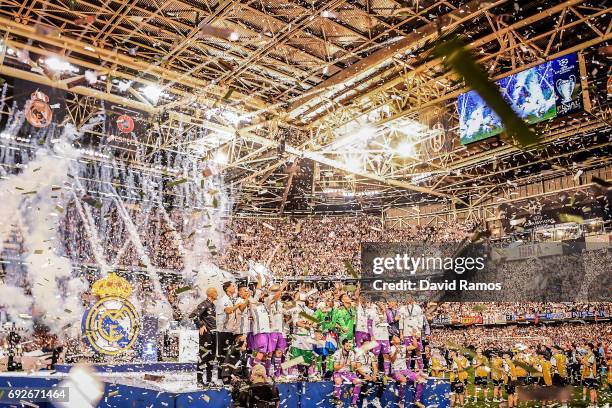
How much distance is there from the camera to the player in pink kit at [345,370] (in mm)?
8312

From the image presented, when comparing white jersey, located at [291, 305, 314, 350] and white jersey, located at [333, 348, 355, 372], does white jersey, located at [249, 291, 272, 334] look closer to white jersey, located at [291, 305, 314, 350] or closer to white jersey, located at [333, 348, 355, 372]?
white jersey, located at [291, 305, 314, 350]

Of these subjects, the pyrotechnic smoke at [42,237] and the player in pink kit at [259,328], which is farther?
the pyrotechnic smoke at [42,237]

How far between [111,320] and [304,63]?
22.1ft

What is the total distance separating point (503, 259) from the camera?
22.6 metres

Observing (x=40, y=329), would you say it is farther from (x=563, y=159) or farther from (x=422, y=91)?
(x=563, y=159)

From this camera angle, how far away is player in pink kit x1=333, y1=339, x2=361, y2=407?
27.3 ft

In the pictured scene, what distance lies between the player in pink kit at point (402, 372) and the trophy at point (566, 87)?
545 cm

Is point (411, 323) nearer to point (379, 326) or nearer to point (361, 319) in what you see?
point (379, 326)

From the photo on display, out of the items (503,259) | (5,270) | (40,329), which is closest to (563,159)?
(503,259)

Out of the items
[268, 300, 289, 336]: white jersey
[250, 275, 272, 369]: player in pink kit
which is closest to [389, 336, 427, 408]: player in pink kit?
[268, 300, 289, 336]: white jersey

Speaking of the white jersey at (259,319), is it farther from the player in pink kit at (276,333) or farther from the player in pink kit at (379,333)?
the player in pink kit at (379,333)

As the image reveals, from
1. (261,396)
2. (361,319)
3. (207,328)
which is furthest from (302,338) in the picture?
(261,396)

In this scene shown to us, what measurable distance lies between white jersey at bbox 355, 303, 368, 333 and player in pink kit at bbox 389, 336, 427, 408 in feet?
1.98

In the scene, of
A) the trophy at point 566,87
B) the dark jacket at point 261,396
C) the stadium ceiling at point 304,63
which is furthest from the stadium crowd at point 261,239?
the dark jacket at point 261,396
